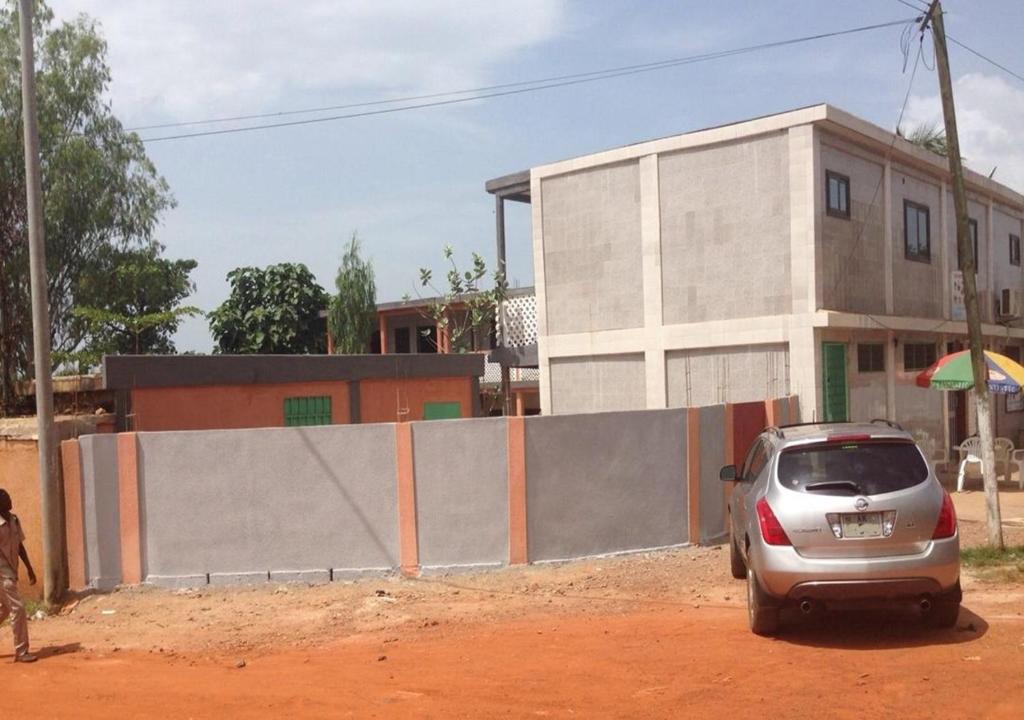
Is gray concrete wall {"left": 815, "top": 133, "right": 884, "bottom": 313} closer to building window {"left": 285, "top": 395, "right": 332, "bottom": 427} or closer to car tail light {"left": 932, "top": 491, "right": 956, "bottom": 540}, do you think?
building window {"left": 285, "top": 395, "right": 332, "bottom": 427}

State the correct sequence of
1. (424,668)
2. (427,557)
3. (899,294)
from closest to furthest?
(424,668) < (427,557) < (899,294)

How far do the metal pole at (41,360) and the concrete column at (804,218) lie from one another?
11.3 metres

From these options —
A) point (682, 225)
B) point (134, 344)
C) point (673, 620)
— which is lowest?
point (673, 620)

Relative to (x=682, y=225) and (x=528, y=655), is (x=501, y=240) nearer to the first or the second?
(x=682, y=225)

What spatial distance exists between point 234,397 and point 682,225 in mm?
8394

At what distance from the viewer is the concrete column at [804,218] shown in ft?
51.7

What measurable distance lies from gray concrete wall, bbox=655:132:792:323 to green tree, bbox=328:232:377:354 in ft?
54.9

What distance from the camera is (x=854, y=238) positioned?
56.7 feet

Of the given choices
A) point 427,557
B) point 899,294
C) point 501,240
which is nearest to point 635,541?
point 427,557

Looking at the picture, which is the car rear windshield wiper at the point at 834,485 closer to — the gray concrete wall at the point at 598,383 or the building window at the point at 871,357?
the gray concrete wall at the point at 598,383

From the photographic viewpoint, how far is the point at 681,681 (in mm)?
6711

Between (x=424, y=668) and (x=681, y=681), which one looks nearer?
(x=681, y=681)

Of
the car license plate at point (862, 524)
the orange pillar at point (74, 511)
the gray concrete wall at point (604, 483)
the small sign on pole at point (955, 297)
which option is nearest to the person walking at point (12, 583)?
the orange pillar at point (74, 511)

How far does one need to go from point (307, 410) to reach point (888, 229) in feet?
37.6
